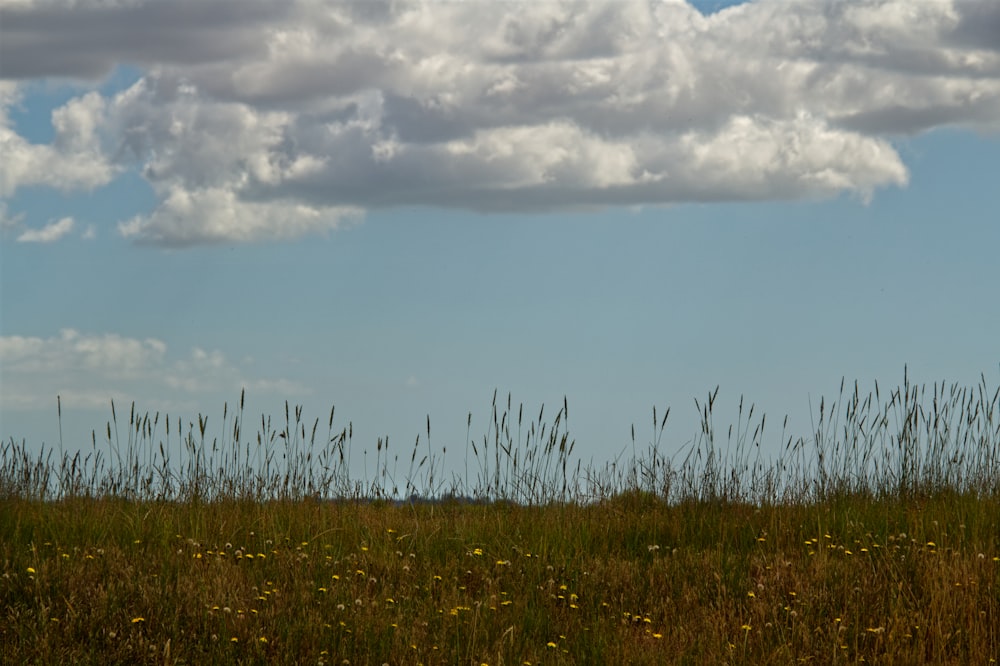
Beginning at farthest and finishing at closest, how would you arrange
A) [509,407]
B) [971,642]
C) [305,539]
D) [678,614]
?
[509,407], [305,539], [678,614], [971,642]

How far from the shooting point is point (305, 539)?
8047 millimetres

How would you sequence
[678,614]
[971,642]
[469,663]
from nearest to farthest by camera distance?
[469,663] < [971,642] < [678,614]

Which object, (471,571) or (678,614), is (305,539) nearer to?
(471,571)

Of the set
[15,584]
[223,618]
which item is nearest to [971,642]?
[223,618]

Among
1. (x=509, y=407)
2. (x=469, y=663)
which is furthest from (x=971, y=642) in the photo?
(x=509, y=407)

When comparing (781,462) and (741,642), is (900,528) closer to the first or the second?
(781,462)

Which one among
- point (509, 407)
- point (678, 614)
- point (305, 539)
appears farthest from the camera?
point (509, 407)

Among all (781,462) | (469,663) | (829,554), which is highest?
(781,462)

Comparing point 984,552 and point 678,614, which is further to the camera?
point 984,552

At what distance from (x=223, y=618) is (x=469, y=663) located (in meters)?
1.55

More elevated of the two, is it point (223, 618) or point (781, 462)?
point (781, 462)

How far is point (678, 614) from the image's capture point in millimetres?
7051

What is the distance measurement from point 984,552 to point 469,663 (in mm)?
4380

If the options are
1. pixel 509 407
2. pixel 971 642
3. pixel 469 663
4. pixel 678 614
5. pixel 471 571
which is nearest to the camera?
pixel 469 663
